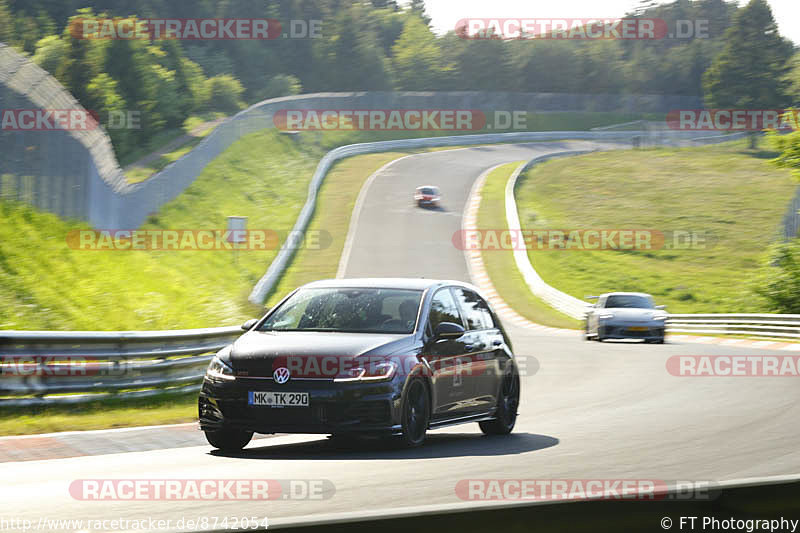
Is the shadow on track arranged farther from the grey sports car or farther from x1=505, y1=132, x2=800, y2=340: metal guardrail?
x1=505, y1=132, x2=800, y2=340: metal guardrail

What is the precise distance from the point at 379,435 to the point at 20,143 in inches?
589

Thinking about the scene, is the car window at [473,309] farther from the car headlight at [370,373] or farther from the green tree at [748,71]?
the green tree at [748,71]

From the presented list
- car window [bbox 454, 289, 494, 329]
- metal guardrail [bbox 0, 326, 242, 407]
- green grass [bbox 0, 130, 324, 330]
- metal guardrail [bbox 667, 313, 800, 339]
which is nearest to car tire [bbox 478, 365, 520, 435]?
car window [bbox 454, 289, 494, 329]

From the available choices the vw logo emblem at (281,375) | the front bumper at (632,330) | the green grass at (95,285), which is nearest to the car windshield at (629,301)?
the front bumper at (632,330)

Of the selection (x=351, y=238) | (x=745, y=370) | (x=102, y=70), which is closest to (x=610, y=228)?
(x=351, y=238)

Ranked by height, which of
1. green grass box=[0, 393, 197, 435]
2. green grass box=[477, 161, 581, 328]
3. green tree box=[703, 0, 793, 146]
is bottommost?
green grass box=[477, 161, 581, 328]

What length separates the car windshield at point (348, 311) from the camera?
10.9 meters

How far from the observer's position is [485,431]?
1247cm

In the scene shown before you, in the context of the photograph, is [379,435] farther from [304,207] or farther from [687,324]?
[304,207]

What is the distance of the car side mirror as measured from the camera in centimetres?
1093

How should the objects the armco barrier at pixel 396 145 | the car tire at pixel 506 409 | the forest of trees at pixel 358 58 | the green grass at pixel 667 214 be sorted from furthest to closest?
the forest of trees at pixel 358 58 → the green grass at pixel 667 214 → the armco barrier at pixel 396 145 → the car tire at pixel 506 409

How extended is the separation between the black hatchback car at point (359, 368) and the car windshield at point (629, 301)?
19883 millimetres

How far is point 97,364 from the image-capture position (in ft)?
46.2

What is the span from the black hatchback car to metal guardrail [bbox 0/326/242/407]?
10.6ft
